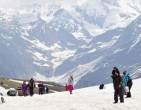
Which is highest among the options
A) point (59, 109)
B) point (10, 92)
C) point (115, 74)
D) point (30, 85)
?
point (10, 92)

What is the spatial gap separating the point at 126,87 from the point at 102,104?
7.73m

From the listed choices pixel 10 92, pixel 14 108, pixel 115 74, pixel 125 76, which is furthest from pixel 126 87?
pixel 10 92

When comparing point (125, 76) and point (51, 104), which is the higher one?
point (125, 76)

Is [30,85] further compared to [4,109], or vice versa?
[30,85]

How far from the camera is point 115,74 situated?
34.3m

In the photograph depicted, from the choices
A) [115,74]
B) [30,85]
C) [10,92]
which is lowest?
[115,74]

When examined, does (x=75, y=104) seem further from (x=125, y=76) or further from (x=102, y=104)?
(x=125, y=76)

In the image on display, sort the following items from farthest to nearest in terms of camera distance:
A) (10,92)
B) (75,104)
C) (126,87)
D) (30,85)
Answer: (10,92) < (30,85) < (126,87) < (75,104)

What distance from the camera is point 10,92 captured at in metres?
79.6

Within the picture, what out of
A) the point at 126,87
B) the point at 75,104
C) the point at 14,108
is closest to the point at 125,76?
the point at 126,87

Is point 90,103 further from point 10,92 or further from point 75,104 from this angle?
point 10,92

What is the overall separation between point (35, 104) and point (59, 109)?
377 centimetres

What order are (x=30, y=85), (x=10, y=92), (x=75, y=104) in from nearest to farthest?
(x=75, y=104), (x=30, y=85), (x=10, y=92)

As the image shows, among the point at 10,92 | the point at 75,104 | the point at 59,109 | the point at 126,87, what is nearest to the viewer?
the point at 59,109
